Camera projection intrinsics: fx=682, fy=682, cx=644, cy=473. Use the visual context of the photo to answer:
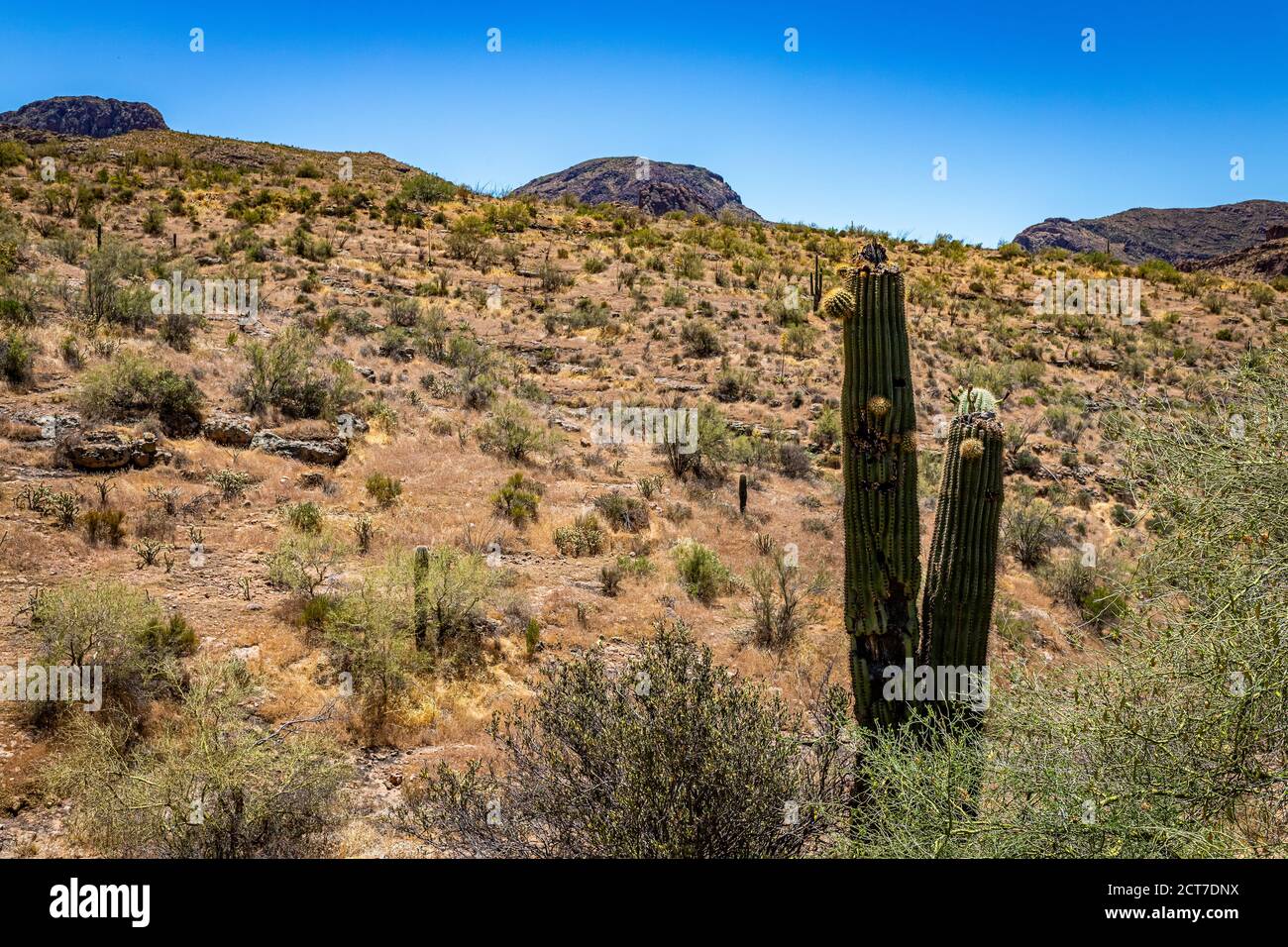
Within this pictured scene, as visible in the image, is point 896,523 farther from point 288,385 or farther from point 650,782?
point 288,385

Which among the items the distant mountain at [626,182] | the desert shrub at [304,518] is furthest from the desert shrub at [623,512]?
the distant mountain at [626,182]

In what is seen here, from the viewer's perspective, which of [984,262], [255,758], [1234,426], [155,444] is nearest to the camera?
[1234,426]

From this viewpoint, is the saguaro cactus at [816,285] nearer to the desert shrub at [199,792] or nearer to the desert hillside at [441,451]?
the desert hillside at [441,451]

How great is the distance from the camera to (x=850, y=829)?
4.42 m

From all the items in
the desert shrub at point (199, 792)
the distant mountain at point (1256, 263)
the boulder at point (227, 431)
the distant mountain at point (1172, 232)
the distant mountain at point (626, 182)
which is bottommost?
the desert shrub at point (199, 792)

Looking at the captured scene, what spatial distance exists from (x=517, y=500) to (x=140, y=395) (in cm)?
658

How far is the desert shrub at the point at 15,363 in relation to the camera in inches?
450

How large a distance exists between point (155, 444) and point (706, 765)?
35.4 ft

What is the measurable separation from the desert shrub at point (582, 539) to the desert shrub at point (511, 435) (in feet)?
10.3

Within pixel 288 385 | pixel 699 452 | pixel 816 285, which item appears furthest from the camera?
pixel 816 285

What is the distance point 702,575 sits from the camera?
34.3 feet

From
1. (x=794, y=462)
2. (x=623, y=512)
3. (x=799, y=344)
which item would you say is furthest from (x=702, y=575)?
(x=799, y=344)
